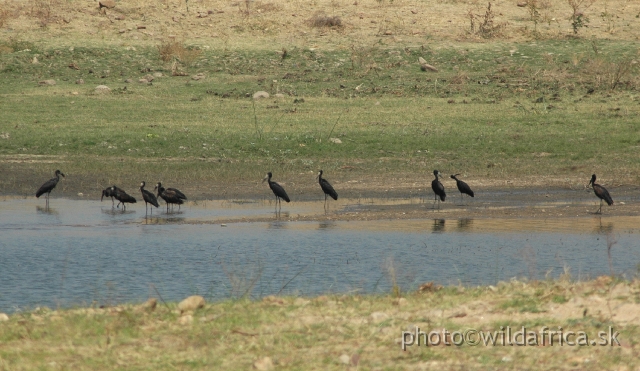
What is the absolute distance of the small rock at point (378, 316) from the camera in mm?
6656

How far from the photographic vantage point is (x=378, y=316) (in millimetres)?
6723

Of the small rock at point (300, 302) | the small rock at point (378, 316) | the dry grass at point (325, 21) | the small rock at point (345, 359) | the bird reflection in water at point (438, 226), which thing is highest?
the dry grass at point (325, 21)

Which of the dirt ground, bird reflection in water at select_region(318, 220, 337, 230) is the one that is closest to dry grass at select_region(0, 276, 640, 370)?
bird reflection in water at select_region(318, 220, 337, 230)

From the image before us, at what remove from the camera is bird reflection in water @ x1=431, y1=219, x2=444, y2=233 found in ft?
46.3

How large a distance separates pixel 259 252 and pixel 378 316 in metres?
5.72

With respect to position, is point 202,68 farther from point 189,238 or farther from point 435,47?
point 189,238

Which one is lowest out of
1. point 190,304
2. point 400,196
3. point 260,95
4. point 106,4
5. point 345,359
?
point 345,359

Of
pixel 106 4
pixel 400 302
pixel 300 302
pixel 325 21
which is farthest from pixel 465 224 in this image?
pixel 106 4

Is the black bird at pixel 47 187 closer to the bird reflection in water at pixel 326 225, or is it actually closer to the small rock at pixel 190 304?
the bird reflection in water at pixel 326 225

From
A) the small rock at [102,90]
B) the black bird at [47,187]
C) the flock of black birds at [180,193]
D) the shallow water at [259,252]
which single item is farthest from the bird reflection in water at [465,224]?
the small rock at [102,90]

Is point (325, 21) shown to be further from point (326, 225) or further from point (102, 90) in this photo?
point (326, 225)

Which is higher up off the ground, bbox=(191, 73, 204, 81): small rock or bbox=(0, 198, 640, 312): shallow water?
bbox=(191, 73, 204, 81): small rock

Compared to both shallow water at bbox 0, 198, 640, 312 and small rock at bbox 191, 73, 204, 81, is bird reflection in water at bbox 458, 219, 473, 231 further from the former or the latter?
small rock at bbox 191, 73, 204, 81

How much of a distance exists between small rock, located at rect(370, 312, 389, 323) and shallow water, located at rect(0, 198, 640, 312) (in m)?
2.06
